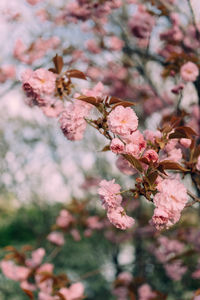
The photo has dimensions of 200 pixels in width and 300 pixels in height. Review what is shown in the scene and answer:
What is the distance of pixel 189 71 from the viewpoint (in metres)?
1.79

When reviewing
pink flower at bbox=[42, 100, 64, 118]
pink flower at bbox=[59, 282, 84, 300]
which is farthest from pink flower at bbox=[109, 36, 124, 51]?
pink flower at bbox=[59, 282, 84, 300]

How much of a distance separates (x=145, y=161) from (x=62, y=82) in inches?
23.6

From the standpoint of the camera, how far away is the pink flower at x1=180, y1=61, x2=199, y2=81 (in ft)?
5.82

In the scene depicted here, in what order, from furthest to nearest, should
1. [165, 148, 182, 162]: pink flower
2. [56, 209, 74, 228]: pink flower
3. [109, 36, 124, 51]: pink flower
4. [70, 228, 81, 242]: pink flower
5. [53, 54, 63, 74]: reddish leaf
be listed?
[70, 228, 81, 242]: pink flower, [56, 209, 74, 228]: pink flower, [109, 36, 124, 51]: pink flower, [53, 54, 63, 74]: reddish leaf, [165, 148, 182, 162]: pink flower

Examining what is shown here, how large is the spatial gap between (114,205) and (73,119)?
1.26 feet

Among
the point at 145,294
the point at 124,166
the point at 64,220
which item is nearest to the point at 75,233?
the point at 64,220

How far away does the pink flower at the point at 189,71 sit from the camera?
177 centimetres

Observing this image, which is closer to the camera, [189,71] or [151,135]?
[151,135]

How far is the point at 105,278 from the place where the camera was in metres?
4.99

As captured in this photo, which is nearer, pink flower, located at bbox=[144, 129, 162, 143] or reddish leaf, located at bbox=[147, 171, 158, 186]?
reddish leaf, located at bbox=[147, 171, 158, 186]

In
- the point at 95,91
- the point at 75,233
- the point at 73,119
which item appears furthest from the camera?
the point at 75,233

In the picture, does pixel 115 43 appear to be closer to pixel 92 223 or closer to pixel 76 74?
pixel 76 74

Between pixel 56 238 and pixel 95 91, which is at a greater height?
pixel 95 91

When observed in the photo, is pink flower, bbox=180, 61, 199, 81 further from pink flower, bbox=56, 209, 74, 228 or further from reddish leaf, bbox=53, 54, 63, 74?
pink flower, bbox=56, 209, 74, 228
